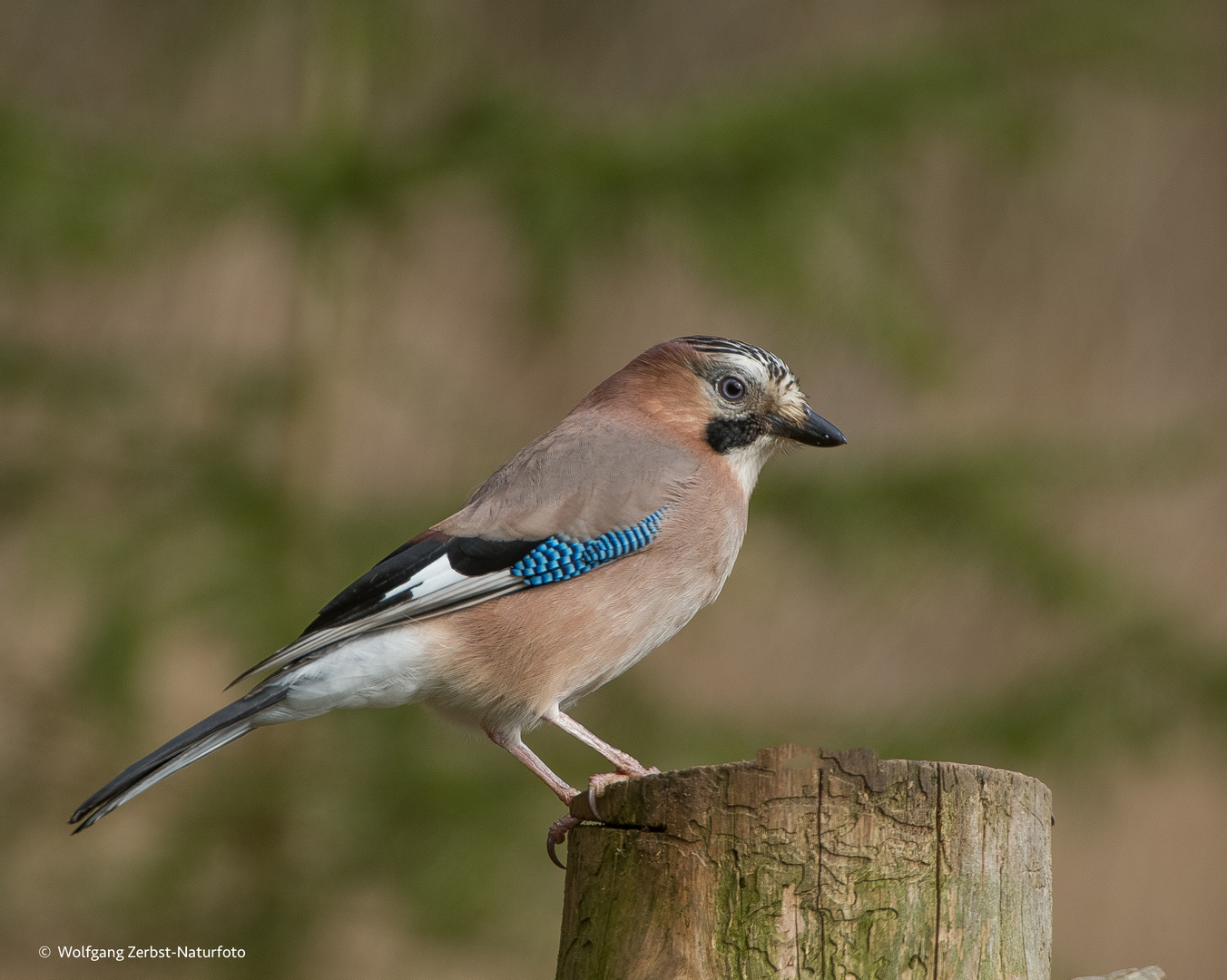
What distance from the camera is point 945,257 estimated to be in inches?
357

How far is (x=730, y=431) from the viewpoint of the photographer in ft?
14.9

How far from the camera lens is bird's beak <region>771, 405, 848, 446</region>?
4461 millimetres

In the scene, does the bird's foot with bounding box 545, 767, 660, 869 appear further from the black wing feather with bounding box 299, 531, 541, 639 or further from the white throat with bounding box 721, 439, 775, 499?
the white throat with bounding box 721, 439, 775, 499

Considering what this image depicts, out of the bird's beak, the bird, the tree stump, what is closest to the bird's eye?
the bird's beak

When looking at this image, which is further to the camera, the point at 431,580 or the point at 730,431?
the point at 730,431

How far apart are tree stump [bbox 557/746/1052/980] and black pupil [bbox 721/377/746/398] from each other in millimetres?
2124

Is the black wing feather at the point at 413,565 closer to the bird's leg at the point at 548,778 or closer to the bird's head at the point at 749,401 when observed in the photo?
the bird's leg at the point at 548,778

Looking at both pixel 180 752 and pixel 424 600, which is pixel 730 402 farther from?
pixel 180 752

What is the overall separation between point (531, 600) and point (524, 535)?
20 cm

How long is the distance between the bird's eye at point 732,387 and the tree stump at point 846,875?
6.96ft

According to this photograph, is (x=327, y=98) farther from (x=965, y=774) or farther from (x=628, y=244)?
(x=965, y=774)

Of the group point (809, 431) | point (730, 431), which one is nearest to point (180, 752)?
point (730, 431)

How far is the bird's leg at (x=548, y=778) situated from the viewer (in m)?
3.66
